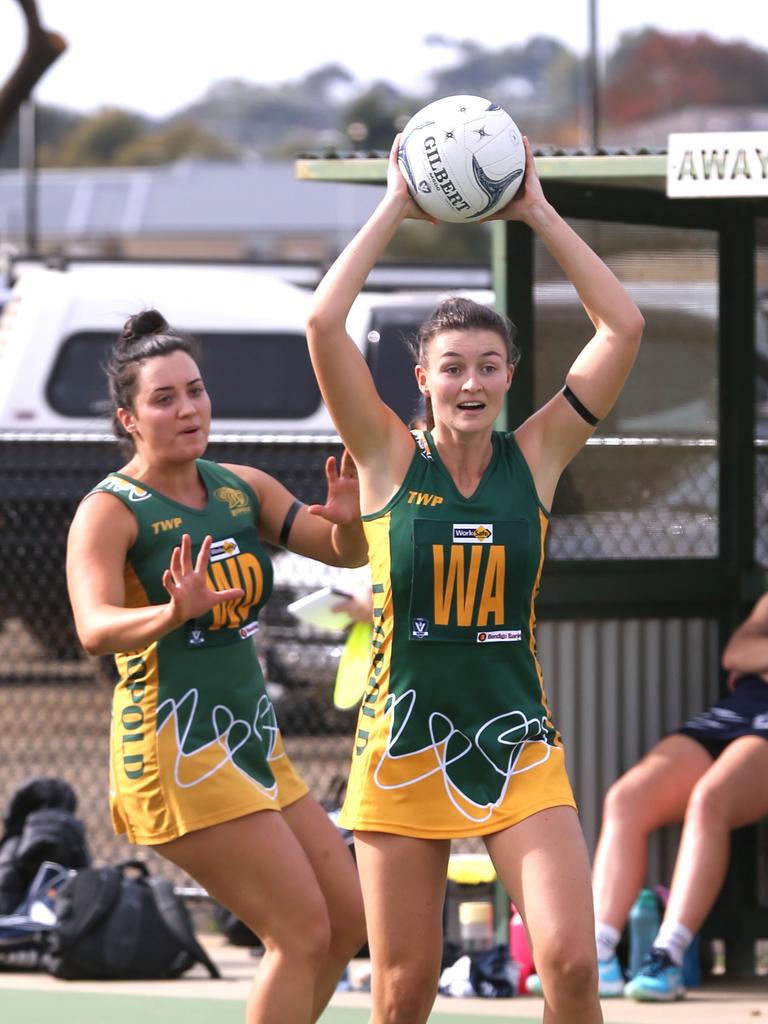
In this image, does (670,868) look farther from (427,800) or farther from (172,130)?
(172,130)

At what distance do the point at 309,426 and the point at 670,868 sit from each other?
6.59 meters

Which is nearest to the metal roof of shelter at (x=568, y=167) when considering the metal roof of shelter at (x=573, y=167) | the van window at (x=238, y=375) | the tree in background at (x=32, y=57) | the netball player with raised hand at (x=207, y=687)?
the metal roof of shelter at (x=573, y=167)

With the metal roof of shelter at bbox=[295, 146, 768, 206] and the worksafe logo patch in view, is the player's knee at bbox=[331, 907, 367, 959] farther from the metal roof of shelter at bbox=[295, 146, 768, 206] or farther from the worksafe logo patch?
the metal roof of shelter at bbox=[295, 146, 768, 206]

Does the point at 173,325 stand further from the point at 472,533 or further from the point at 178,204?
the point at 178,204

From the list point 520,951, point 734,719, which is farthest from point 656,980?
point 734,719

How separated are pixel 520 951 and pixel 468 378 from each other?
2852 mm

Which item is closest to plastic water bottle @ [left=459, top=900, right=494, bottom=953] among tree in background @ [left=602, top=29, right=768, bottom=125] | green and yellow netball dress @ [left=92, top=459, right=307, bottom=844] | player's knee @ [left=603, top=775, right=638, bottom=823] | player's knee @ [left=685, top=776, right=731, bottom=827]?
player's knee @ [left=603, top=775, right=638, bottom=823]

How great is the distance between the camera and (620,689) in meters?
6.59

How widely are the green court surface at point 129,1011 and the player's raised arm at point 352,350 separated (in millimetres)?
2451

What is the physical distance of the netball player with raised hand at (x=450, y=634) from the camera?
395 centimetres

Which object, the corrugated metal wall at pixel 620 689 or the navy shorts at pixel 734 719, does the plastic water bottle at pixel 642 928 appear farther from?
the navy shorts at pixel 734 719

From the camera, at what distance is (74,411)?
12531mm

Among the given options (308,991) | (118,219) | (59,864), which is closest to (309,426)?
(59,864)

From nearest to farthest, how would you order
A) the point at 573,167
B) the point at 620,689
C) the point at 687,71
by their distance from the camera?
the point at 573,167 → the point at 620,689 → the point at 687,71
